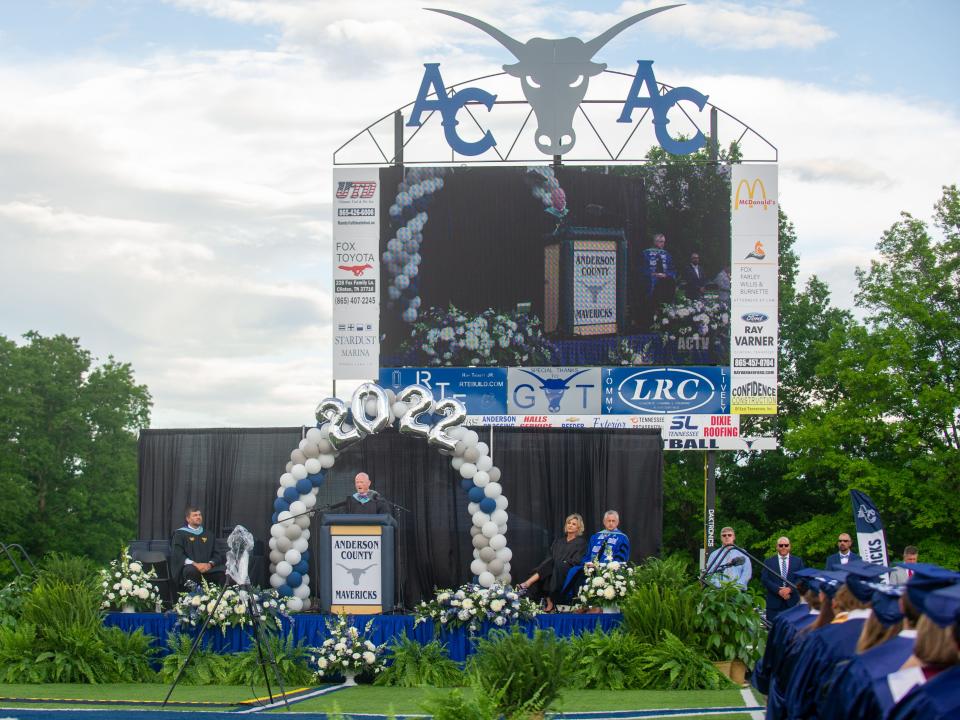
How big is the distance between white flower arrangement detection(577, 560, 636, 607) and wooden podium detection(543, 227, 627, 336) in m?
9.01

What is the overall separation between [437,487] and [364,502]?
2.04m

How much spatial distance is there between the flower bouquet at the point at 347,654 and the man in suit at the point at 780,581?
442 centimetres

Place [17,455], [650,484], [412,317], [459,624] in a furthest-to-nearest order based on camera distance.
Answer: [17,455], [412,317], [650,484], [459,624]

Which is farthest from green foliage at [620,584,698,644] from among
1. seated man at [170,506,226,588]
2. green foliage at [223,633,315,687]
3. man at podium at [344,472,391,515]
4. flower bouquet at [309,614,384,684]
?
seated man at [170,506,226,588]

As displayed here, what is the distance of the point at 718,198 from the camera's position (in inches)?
957

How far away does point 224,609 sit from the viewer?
1486 centimetres

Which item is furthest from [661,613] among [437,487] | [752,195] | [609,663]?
[752,195]

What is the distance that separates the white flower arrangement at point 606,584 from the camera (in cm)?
1485

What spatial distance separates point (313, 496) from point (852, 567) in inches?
426

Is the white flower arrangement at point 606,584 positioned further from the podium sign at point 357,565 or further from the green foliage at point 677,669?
the podium sign at point 357,565

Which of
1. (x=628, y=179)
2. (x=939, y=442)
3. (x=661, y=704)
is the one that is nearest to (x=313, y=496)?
(x=661, y=704)

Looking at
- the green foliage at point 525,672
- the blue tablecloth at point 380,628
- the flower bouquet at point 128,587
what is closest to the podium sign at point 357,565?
the blue tablecloth at point 380,628

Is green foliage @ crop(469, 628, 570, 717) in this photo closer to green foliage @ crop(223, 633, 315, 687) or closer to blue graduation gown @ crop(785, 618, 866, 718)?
blue graduation gown @ crop(785, 618, 866, 718)

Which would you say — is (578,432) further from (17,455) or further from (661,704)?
(17,455)
